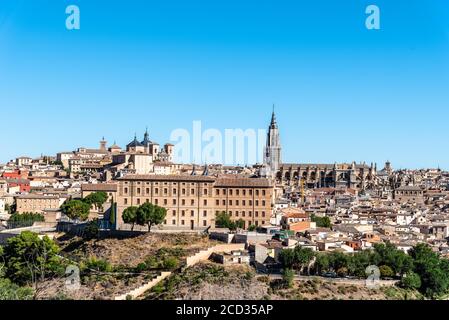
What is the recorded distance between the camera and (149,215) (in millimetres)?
21516

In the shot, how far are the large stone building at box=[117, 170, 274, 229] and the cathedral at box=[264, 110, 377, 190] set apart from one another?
89.6ft

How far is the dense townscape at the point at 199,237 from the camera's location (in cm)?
1755

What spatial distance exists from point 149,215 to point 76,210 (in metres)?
4.60

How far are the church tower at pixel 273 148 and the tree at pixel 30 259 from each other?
101ft

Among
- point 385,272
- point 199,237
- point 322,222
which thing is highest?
point 322,222

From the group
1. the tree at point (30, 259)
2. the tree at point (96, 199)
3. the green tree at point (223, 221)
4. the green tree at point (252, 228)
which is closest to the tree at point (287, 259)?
the green tree at point (252, 228)

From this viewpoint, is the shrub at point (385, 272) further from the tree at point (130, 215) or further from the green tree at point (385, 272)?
the tree at point (130, 215)

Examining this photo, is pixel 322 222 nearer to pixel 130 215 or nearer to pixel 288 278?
pixel 130 215

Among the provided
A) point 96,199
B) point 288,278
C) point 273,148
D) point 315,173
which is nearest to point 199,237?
point 288,278

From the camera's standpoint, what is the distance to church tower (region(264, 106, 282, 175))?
165 ft

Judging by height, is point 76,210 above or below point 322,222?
above

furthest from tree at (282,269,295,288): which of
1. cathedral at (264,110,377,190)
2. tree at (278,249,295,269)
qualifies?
cathedral at (264,110,377,190)

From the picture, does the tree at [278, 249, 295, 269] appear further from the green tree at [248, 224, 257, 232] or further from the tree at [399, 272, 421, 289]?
the green tree at [248, 224, 257, 232]

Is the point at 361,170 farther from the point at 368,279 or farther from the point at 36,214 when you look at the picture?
the point at 368,279
